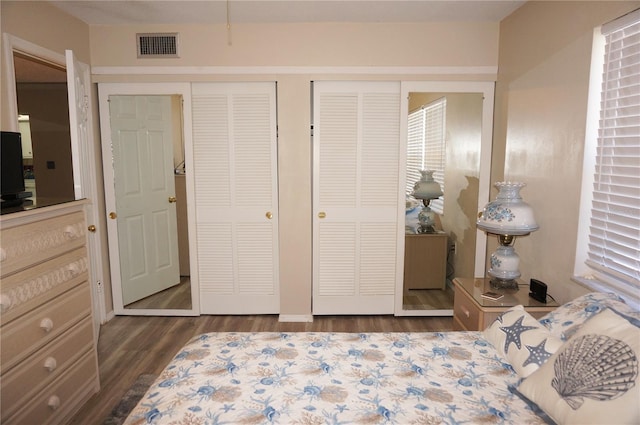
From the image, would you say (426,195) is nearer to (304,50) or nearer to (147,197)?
(304,50)

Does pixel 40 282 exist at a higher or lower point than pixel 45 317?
higher

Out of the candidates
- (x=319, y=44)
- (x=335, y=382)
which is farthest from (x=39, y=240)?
(x=319, y=44)

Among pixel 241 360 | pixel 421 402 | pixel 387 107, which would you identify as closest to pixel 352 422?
pixel 421 402

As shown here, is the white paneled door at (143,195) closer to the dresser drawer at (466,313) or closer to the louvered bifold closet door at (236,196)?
the louvered bifold closet door at (236,196)

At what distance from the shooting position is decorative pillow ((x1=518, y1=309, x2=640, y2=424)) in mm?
1093

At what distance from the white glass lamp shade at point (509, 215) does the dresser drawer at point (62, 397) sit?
8.17ft

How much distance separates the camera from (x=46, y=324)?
72.9 inches

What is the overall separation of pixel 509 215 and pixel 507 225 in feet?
0.20

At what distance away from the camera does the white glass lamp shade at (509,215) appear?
2283 mm

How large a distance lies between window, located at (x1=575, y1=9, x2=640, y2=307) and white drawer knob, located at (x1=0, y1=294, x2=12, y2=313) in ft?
8.85

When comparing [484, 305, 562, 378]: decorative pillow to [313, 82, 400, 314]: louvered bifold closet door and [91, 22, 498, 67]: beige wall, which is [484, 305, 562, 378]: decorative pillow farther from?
[91, 22, 498, 67]: beige wall

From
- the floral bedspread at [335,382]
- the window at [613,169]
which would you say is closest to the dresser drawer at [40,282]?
the floral bedspread at [335,382]

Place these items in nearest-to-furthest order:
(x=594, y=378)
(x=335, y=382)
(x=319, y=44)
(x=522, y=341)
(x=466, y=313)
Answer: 1. (x=594, y=378)
2. (x=335, y=382)
3. (x=522, y=341)
4. (x=466, y=313)
5. (x=319, y=44)

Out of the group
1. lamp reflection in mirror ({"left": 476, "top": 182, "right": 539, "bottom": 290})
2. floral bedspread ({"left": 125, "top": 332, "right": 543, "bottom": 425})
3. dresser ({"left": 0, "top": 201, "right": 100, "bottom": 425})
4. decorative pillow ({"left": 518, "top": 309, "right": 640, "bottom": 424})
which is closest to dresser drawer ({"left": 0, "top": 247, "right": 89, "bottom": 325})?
dresser ({"left": 0, "top": 201, "right": 100, "bottom": 425})
